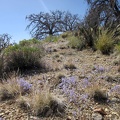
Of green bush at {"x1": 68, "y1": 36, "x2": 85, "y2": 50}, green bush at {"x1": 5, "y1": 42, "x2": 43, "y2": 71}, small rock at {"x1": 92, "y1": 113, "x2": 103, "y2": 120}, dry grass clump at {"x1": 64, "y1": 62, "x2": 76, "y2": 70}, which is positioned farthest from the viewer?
green bush at {"x1": 68, "y1": 36, "x2": 85, "y2": 50}

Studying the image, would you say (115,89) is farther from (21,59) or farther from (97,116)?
(21,59)

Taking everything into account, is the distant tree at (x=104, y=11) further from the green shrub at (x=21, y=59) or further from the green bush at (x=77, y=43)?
the green shrub at (x=21, y=59)

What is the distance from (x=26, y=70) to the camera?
5.32m

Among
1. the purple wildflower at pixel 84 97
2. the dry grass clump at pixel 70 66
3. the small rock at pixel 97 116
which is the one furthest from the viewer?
the dry grass clump at pixel 70 66

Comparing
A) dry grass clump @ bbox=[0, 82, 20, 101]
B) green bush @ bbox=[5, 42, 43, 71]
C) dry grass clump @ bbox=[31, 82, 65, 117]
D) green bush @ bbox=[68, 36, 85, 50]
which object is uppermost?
green bush @ bbox=[68, 36, 85, 50]

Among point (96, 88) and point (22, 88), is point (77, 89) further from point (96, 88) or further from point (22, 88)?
point (22, 88)

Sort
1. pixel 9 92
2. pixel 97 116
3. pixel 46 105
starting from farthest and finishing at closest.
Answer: pixel 9 92 → pixel 46 105 → pixel 97 116

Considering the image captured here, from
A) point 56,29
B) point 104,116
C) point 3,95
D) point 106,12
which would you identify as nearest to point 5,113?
point 3,95

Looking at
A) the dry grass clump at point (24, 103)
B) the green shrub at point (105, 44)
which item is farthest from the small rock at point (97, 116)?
the green shrub at point (105, 44)

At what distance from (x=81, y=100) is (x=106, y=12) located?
34.6 ft

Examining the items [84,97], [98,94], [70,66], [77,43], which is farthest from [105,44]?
[84,97]

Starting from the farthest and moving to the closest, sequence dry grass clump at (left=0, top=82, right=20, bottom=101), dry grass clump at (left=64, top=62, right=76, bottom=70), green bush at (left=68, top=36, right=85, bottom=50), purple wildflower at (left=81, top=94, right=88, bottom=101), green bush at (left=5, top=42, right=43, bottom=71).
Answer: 1. green bush at (left=68, top=36, right=85, bottom=50)
2. green bush at (left=5, top=42, right=43, bottom=71)
3. dry grass clump at (left=64, top=62, right=76, bottom=70)
4. dry grass clump at (left=0, top=82, right=20, bottom=101)
5. purple wildflower at (left=81, top=94, right=88, bottom=101)

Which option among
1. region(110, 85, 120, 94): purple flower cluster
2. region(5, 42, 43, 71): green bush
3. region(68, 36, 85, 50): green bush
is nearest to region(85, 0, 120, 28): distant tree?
region(68, 36, 85, 50): green bush

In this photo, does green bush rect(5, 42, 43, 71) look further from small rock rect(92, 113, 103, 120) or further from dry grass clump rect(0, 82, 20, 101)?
small rock rect(92, 113, 103, 120)
